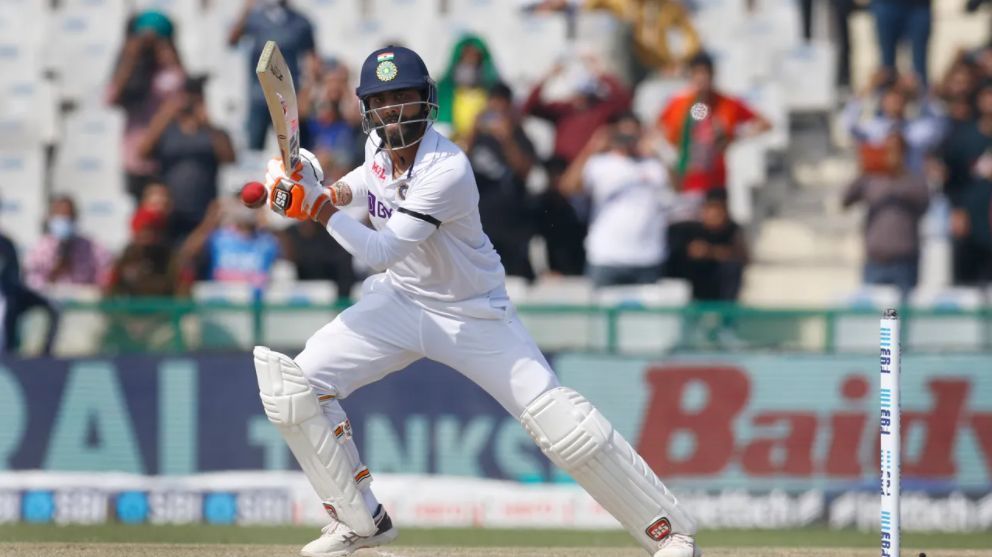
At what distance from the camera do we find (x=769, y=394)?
437 inches

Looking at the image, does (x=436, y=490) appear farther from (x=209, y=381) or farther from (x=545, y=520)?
(x=209, y=381)

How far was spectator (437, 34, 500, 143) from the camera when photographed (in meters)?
13.1

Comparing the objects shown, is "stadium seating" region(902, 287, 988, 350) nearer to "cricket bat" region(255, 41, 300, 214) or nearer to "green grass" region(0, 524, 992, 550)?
"green grass" region(0, 524, 992, 550)

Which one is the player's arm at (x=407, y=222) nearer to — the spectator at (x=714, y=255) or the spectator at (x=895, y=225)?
the spectator at (x=714, y=255)

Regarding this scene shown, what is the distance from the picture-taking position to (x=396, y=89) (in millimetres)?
6766

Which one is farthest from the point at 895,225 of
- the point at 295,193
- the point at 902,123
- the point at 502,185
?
the point at 295,193

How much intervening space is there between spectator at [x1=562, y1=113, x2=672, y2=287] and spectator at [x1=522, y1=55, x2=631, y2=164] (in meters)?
0.61

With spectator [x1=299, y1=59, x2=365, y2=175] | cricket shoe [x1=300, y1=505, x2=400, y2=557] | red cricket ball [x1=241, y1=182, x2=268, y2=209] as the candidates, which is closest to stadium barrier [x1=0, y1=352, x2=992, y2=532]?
spectator [x1=299, y1=59, x2=365, y2=175]

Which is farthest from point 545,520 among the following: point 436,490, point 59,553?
point 59,553

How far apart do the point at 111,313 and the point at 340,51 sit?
477 cm

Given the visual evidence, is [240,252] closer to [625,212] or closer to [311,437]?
[625,212]

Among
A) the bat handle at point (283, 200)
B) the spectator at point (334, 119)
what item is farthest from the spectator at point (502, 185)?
the bat handle at point (283, 200)

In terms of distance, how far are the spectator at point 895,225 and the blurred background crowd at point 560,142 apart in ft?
0.06

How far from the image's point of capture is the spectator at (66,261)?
40.7 ft
